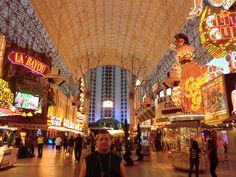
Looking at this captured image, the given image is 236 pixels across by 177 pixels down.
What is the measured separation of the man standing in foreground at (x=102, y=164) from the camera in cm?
246

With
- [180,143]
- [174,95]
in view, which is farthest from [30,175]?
[174,95]

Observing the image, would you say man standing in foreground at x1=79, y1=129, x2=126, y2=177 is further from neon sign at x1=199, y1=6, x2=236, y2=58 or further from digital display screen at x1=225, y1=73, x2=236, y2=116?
digital display screen at x1=225, y1=73, x2=236, y2=116

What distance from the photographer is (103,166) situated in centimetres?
248

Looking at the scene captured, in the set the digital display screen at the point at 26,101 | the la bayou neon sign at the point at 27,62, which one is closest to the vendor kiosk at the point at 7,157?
the digital display screen at the point at 26,101

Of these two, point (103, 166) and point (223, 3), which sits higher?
point (223, 3)

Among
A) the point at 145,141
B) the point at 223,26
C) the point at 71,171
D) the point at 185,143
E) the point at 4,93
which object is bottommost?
the point at 71,171

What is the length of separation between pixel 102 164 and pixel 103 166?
2 centimetres

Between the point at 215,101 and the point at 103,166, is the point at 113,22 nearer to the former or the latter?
the point at 215,101

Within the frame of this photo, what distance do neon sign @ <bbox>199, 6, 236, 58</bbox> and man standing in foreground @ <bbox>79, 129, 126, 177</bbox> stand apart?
39.4ft

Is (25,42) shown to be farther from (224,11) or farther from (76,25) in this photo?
(224,11)

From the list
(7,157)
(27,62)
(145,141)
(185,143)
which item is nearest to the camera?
(7,157)

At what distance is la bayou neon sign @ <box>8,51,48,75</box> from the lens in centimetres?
1919

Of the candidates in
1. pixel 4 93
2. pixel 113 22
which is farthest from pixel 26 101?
pixel 113 22

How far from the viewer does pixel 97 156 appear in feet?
8.34
